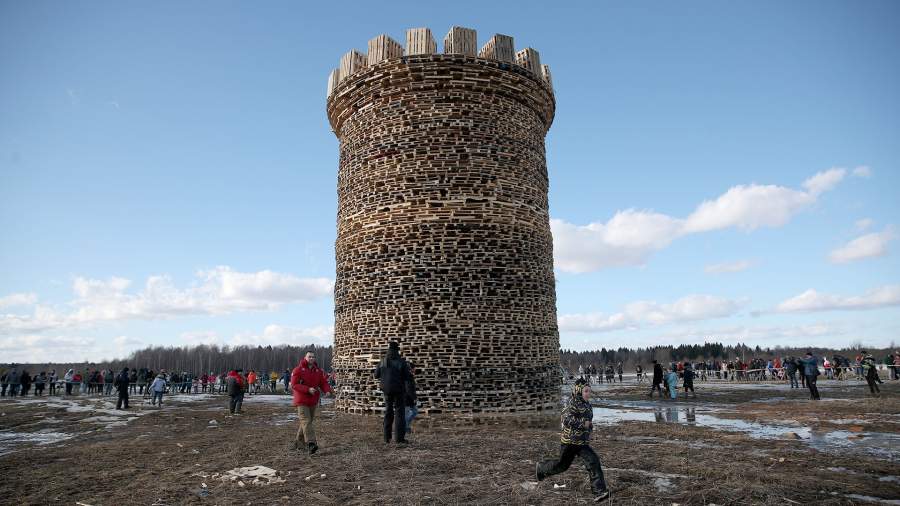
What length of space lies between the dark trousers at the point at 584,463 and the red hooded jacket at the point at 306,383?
387cm

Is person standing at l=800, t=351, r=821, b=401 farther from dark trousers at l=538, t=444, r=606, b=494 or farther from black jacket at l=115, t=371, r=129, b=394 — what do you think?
black jacket at l=115, t=371, r=129, b=394

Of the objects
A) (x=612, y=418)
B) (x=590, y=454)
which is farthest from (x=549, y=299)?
(x=590, y=454)

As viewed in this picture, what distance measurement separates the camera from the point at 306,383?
324 inches

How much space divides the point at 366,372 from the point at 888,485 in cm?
934

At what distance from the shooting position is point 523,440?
895 cm

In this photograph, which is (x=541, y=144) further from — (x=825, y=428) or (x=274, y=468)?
(x=274, y=468)

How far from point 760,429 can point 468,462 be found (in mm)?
6781

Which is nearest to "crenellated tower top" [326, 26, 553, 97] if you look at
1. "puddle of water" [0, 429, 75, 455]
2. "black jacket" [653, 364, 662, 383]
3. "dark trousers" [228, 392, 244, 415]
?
"dark trousers" [228, 392, 244, 415]

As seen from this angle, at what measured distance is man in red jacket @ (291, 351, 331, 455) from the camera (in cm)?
795

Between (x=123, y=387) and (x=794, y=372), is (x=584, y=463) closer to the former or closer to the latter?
(x=123, y=387)

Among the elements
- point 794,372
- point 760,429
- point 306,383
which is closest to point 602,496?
point 306,383

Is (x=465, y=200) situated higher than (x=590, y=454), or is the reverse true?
(x=465, y=200)

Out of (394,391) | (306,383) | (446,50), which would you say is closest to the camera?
(306,383)

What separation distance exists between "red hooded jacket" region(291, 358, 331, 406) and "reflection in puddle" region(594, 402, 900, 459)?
6.58 m
